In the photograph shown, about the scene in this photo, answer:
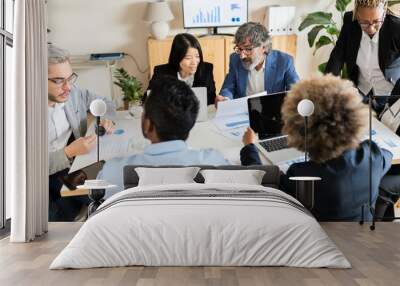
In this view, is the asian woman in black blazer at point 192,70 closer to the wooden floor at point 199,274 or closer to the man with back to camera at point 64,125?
the man with back to camera at point 64,125

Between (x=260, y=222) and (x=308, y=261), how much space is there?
1.41 feet

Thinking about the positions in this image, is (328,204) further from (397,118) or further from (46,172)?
(46,172)

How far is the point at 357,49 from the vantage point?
7016mm

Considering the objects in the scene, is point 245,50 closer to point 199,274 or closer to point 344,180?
point 344,180

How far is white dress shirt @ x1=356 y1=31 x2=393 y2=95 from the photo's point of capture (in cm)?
692

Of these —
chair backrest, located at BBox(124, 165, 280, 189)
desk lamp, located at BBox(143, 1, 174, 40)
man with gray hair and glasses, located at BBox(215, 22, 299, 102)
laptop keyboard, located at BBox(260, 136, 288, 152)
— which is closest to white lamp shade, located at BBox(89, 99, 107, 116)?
chair backrest, located at BBox(124, 165, 280, 189)

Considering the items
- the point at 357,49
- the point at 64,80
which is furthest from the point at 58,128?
the point at 357,49

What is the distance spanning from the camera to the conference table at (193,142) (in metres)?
6.85

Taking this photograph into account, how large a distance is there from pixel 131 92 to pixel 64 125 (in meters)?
0.87

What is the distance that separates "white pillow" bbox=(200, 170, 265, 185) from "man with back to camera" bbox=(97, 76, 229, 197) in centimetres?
36

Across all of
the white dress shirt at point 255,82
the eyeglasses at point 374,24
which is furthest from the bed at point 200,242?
the eyeglasses at point 374,24

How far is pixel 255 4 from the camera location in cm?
703

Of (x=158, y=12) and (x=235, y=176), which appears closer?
(x=235, y=176)

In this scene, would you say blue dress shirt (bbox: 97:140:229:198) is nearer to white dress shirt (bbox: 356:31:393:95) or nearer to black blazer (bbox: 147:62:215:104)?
black blazer (bbox: 147:62:215:104)
